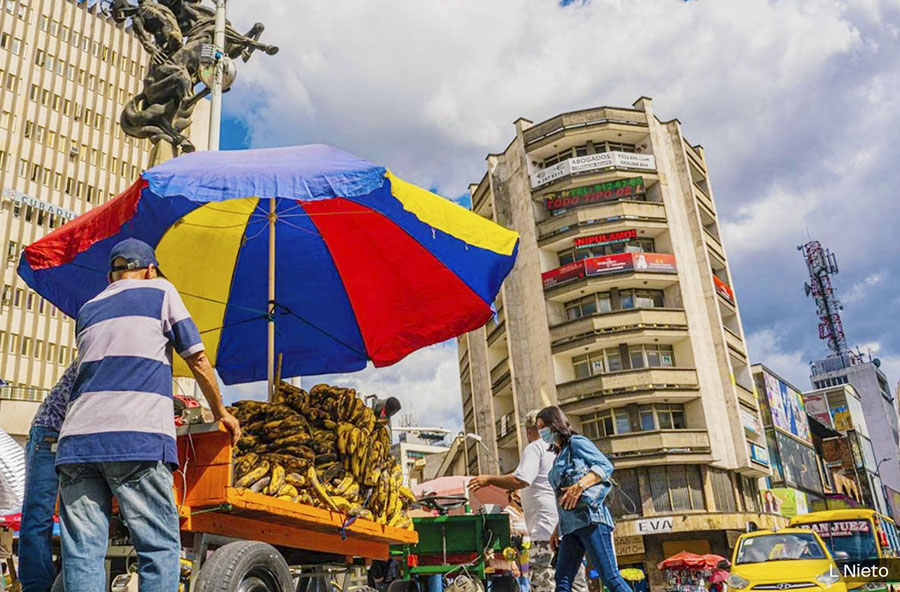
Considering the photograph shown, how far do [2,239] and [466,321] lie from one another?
47053 millimetres

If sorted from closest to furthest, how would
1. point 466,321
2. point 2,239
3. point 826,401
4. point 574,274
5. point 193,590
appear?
point 193,590 < point 466,321 < point 574,274 < point 2,239 < point 826,401

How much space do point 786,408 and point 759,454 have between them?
43.4 ft

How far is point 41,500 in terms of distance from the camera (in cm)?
352

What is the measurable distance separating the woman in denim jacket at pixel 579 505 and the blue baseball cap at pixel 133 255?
10.4ft

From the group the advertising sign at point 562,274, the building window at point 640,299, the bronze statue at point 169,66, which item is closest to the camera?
the bronze statue at point 169,66

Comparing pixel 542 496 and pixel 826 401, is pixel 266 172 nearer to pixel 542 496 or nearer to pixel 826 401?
pixel 542 496

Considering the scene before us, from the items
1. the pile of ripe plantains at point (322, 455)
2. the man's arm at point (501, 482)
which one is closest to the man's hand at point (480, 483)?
the man's arm at point (501, 482)

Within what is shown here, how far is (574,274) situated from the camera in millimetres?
41469

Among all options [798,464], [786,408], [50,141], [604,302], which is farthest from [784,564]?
[50,141]

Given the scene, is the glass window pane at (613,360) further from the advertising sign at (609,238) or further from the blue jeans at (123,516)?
the blue jeans at (123,516)

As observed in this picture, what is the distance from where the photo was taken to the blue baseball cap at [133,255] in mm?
3344

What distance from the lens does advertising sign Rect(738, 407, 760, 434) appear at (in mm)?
40603

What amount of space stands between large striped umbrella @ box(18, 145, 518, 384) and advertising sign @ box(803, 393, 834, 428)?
253ft

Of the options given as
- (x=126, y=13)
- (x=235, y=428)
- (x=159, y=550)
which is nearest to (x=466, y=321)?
(x=235, y=428)
